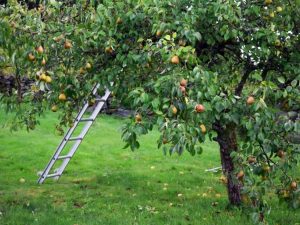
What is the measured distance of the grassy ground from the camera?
6.64 meters

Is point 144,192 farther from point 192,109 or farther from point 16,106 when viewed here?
point 192,109

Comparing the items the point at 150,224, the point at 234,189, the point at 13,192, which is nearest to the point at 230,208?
the point at 234,189

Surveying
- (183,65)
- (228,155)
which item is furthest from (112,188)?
(183,65)

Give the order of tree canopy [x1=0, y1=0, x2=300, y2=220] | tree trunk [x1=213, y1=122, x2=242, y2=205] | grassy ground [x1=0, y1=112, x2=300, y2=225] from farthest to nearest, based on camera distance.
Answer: grassy ground [x1=0, y1=112, x2=300, y2=225], tree trunk [x1=213, y1=122, x2=242, y2=205], tree canopy [x1=0, y1=0, x2=300, y2=220]

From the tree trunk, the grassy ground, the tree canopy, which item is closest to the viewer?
the tree canopy

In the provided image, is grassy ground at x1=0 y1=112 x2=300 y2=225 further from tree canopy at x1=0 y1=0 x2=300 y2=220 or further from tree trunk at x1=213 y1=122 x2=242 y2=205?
tree canopy at x1=0 y1=0 x2=300 y2=220

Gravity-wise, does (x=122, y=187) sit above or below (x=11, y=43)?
below

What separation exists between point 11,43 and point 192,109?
1669 mm

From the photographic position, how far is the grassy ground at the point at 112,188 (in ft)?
21.8

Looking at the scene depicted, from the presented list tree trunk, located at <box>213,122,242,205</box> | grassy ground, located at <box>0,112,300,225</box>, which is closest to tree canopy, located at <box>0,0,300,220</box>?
tree trunk, located at <box>213,122,242,205</box>

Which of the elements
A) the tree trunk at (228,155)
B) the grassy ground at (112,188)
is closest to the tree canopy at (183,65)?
the tree trunk at (228,155)

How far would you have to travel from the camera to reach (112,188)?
28.2ft

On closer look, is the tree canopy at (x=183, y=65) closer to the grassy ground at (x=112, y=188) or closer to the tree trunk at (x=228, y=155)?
the tree trunk at (x=228, y=155)

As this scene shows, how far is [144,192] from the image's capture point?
8.29m
